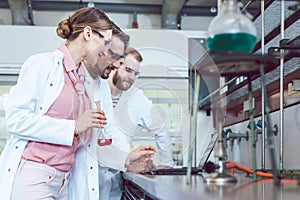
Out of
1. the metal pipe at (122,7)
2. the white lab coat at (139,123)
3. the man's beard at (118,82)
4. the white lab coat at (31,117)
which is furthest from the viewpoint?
the metal pipe at (122,7)

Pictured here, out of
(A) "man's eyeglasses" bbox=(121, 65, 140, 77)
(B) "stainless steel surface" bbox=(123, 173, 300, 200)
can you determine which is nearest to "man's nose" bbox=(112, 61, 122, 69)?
(A) "man's eyeglasses" bbox=(121, 65, 140, 77)

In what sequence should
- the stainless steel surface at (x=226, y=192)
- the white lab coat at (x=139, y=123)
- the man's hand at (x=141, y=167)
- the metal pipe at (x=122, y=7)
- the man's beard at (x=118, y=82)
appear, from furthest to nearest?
the metal pipe at (x=122, y=7)
the man's beard at (x=118, y=82)
the white lab coat at (x=139, y=123)
the man's hand at (x=141, y=167)
the stainless steel surface at (x=226, y=192)

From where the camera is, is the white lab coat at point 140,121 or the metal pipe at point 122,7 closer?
the white lab coat at point 140,121

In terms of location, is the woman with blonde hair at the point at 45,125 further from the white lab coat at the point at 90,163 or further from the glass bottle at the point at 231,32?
the glass bottle at the point at 231,32

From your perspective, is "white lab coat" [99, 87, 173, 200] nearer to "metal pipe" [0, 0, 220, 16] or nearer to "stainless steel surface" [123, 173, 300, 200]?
"stainless steel surface" [123, 173, 300, 200]

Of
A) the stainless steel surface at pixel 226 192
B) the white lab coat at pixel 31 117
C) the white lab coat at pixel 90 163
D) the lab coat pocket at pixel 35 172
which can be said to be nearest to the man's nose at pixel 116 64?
the white lab coat at pixel 90 163

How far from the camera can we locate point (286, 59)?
71.3 inches

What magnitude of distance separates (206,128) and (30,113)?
80 centimetres

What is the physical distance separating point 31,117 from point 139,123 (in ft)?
1.70

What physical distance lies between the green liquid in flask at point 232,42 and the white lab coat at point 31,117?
0.93 meters

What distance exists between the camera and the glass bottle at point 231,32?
25.7 inches

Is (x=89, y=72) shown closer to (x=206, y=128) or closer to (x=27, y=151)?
(x=27, y=151)

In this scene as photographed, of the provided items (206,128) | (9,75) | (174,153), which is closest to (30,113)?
(174,153)

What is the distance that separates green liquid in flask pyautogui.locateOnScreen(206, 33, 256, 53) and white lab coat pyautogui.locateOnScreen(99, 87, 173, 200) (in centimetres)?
104
